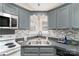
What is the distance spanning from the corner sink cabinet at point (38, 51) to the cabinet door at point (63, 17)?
37cm

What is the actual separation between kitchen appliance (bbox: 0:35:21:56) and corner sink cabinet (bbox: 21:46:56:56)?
0.09 m

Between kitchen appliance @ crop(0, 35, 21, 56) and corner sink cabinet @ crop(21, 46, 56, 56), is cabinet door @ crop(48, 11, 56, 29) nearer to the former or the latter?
corner sink cabinet @ crop(21, 46, 56, 56)

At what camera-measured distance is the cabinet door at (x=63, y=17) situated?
5.20 feet

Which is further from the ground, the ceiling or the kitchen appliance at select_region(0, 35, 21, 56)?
the ceiling

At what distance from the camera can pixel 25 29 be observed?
1.64 metres

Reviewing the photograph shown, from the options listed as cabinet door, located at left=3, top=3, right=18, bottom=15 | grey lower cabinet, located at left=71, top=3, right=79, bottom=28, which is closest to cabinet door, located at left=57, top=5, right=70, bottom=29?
grey lower cabinet, located at left=71, top=3, right=79, bottom=28

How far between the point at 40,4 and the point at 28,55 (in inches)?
30.9

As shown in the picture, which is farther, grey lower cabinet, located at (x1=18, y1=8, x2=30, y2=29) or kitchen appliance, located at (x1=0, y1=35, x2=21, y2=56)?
grey lower cabinet, located at (x1=18, y1=8, x2=30, y2=29)

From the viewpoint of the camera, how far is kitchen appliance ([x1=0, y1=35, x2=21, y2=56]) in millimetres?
1521

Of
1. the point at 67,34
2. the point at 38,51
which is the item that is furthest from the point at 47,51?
the point at 67,34

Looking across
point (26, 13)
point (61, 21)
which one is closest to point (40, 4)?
point (26, 13)

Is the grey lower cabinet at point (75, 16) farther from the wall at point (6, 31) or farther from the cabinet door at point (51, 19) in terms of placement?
the wall at point (6, 31)

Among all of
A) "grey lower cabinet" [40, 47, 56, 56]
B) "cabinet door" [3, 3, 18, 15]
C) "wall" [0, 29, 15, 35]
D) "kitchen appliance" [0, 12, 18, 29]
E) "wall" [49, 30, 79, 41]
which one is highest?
"cabinet door" [3, 3, 18, 15]

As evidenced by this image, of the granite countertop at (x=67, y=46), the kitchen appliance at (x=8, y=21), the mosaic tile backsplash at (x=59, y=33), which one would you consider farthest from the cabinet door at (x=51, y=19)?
the kitchen appliance at (x=8, y=21)
